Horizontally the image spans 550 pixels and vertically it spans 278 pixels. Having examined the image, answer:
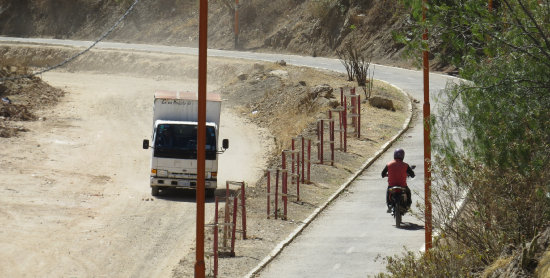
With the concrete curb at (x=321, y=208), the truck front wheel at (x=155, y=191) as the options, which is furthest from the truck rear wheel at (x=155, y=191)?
the concrete curb at (x=321, y=208)

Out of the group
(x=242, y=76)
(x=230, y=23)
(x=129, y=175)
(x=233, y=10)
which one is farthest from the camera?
(x=233, y=10)

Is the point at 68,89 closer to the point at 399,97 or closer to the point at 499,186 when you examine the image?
the point at 399,97

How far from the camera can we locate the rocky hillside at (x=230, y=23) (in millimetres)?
58906

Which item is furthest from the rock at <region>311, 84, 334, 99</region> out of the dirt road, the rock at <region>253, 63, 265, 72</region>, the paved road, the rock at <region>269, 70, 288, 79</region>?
the rock at <region>253, 63, 265, 72</region>

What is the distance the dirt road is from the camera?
849 inches

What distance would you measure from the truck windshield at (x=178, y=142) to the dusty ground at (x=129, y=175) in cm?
147

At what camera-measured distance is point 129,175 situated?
3281cm

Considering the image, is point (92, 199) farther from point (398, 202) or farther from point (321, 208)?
point (398, 202)

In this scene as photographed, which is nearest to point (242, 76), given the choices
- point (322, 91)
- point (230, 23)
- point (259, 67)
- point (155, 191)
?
point (259, 67)

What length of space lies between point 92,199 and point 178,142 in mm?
3797

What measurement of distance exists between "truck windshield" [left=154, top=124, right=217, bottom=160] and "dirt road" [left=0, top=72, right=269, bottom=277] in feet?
4.81

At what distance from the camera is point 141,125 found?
146ft

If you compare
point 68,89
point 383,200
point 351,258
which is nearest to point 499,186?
point 351,258

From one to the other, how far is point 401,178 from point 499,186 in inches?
247
